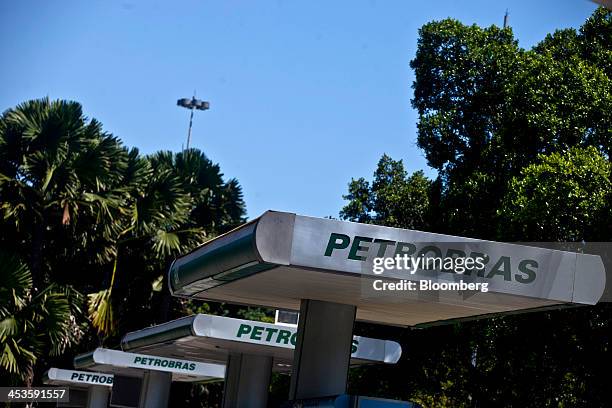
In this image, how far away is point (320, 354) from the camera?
13.7 metres

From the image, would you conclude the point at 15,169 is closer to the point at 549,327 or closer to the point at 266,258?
the point at 549,327

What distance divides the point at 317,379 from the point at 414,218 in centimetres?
1894

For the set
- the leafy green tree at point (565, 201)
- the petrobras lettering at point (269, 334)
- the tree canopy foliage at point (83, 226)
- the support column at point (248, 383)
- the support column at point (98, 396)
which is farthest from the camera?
the tree canopy foliage at point (83, 226)

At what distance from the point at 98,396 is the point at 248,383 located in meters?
10.3

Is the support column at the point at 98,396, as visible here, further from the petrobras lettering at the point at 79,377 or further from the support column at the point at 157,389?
the support column at the point at 157,389

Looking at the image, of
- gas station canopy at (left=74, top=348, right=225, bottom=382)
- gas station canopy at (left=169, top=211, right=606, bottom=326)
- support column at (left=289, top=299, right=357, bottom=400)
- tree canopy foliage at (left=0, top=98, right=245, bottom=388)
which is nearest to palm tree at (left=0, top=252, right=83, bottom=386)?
tree canopy foliage at (left=0, top=98, right=245, bottom=388)

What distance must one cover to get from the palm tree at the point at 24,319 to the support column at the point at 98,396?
1.74 m

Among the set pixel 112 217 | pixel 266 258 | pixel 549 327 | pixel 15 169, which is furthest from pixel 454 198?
pixel 266 258

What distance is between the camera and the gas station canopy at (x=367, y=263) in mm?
10930

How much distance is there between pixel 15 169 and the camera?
32.8 meters

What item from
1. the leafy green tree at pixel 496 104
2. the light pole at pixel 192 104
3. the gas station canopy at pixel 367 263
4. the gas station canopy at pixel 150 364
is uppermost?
the light pole at pixel 192 104

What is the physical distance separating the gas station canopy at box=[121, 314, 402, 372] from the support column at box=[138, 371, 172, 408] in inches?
137

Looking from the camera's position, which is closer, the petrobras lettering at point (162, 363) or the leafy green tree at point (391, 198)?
the petrobras lettering at point (162, 363)

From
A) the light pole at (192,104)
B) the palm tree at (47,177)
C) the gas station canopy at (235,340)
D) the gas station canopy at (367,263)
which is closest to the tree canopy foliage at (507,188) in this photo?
the gas station canopy at (235,340)
